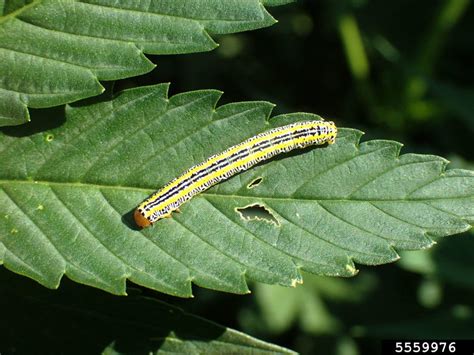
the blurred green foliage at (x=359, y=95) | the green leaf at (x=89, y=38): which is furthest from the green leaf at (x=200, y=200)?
the blurred green foliage at (x=359, y=95)

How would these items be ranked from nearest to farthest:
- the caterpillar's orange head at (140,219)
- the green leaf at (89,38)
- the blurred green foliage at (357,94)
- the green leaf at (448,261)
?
the green leaf at (89,38), the caterpillar's orange head at (140,219), the green leaf at (448,261), the blurred green foliage at (357,94)

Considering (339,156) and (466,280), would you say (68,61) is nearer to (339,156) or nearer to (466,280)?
(339,156)

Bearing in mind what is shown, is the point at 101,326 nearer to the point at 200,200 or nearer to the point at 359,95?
the point at 200,200

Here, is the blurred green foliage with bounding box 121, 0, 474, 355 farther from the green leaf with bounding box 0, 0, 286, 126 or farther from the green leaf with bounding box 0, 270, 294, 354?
the green leaf with bounding box 0, 0, 286, 126

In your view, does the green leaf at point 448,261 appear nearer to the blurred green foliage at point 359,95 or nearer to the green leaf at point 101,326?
the blurred green foliage at point 359,95

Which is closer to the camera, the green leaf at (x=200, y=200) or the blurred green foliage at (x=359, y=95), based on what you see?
the green leaf at (x=200, y=200)

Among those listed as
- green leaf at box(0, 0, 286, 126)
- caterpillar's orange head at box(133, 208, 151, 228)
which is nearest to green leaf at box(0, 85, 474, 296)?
caterpillar's orange head at box(133, 208, 151, 228)

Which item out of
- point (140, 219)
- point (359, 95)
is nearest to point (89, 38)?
point (140, 219)
